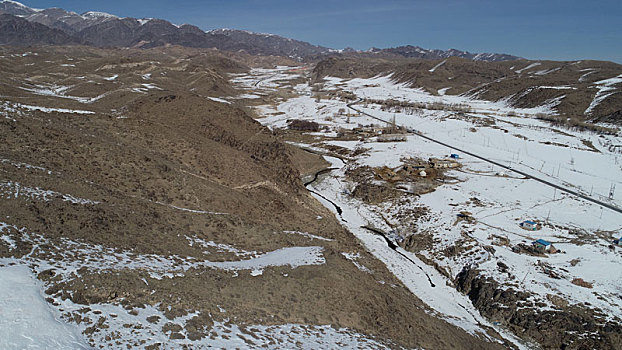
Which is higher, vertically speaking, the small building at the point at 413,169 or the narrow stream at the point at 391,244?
the small building at the point at 413,169

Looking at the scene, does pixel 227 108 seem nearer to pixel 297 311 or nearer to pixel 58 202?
pixel 58 202

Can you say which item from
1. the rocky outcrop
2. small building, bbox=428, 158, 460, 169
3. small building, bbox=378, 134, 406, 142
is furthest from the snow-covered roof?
small building, bbox=378, 134, 406, 142

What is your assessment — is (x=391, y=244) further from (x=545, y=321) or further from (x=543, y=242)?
(x=545, y=321)

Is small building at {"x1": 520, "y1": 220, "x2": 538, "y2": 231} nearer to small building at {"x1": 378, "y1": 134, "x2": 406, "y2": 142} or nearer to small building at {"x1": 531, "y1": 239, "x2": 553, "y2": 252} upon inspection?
small building at {"x1": 531, "y1": 239, "x2": 553, "y2": 252}

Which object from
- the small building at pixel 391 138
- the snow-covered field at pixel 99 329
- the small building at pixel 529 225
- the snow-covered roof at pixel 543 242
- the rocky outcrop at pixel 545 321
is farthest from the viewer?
the small building at pixel 391 138

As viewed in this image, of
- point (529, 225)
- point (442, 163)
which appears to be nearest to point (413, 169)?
point (442, 163)

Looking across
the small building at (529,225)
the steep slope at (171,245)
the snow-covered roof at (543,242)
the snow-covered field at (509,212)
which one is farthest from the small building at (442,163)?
the steep slope at (171,245)

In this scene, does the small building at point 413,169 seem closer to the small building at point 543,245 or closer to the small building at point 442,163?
the small building at point 442,163
